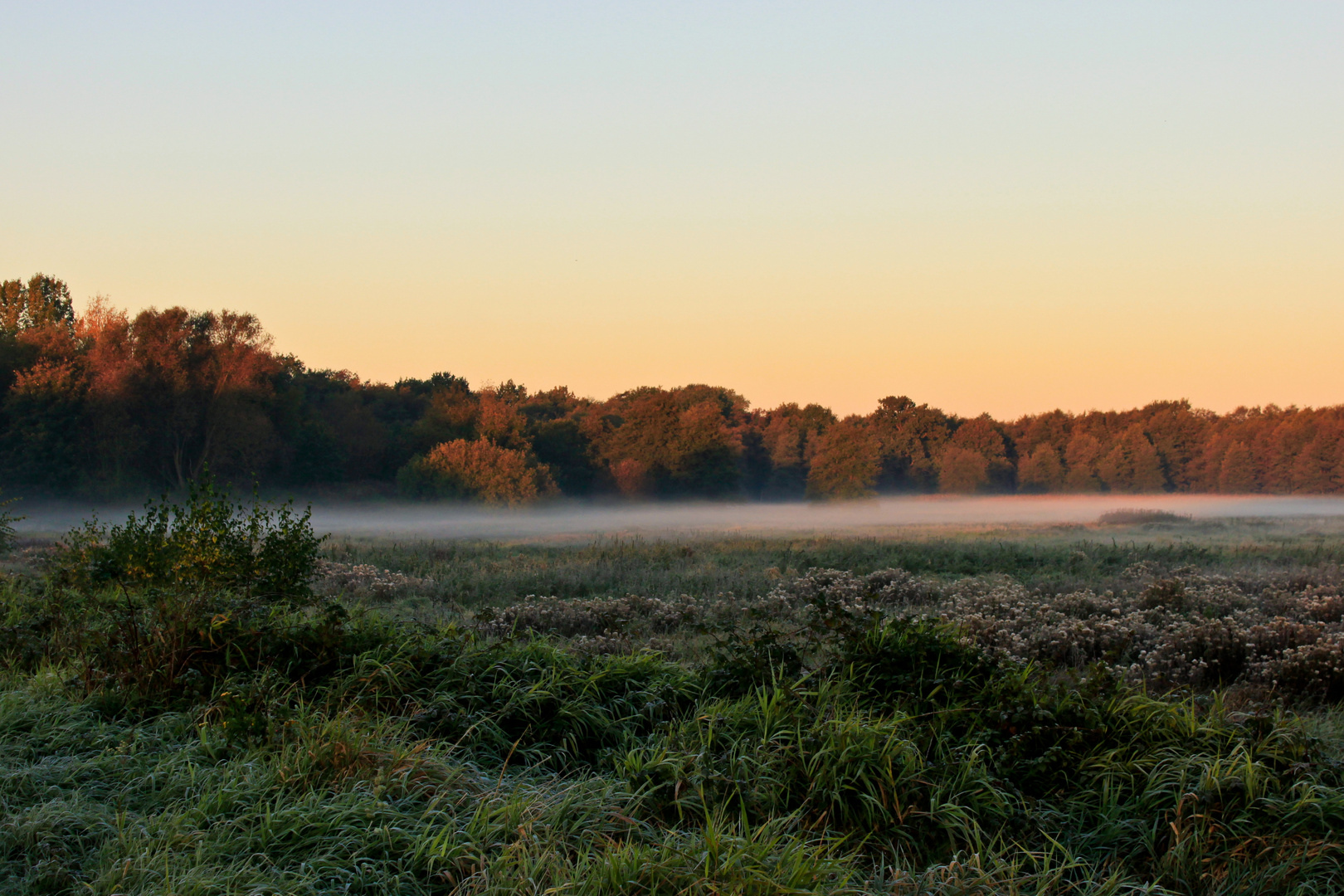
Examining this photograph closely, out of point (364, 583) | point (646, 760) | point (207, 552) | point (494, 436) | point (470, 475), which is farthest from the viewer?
point (494, 436)

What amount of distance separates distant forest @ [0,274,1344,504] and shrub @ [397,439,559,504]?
0.11 m

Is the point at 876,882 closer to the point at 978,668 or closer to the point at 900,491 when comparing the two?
the point at 978,668

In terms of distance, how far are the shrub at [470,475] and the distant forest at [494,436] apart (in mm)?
107

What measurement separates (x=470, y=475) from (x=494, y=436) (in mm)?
5718

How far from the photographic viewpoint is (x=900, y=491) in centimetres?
7600

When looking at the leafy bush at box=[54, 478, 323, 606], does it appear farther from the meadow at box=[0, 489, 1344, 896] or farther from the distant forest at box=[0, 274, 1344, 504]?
the distant forest at box=[0, 274, 1344, 504]

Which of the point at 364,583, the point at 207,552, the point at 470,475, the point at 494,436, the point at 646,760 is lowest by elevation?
the point at 364,583

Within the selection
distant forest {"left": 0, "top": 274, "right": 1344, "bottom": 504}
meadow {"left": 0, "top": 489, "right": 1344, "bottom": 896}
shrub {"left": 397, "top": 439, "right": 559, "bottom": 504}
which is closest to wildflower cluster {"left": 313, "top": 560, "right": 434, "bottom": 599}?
meadow {"left": 0, "top": 489, "right": 1344, "bottom": 896}

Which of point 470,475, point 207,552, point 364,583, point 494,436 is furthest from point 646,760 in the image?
point 494,436

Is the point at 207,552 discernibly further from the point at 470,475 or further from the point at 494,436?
the point at 494,436

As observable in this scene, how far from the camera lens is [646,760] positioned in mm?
4910

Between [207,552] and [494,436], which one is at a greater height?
[494,436]

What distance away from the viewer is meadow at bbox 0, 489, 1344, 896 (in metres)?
3.67

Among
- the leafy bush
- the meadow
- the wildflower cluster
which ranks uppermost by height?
the leafy bush
